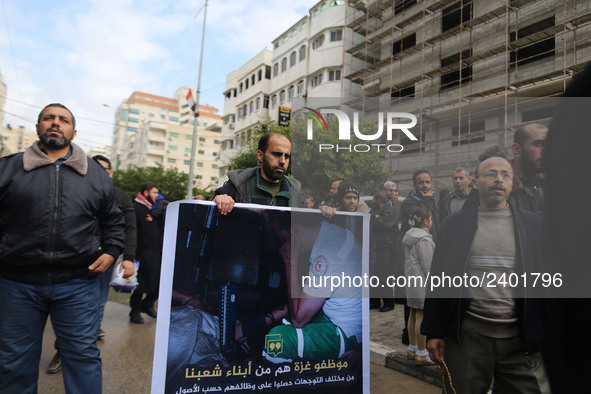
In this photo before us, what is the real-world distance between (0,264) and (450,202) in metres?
2.86

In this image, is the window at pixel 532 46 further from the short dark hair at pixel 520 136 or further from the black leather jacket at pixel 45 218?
the black leather jacket at pixel 45 218

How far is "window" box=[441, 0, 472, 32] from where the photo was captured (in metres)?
20.3

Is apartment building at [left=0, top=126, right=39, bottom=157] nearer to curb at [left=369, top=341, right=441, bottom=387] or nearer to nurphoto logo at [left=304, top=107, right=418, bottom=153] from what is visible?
curb at [left=369, top=341, right=441, bottom=387]

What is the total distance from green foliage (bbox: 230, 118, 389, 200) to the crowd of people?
0.09 meters

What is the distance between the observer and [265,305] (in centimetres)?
240

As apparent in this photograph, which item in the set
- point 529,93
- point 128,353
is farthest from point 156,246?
point 529,93

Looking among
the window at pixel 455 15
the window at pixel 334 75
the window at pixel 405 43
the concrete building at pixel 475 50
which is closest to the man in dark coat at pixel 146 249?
the concrete building at pixel 475 50

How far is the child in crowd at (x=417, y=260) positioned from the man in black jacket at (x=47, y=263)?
2505 mm

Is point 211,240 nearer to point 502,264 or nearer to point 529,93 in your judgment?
point 502,264

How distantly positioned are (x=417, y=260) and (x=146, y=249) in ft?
12.4

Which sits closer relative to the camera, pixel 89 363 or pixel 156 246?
pixel 89 363

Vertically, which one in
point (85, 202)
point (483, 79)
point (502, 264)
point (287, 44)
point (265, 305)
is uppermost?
point (287, 44)

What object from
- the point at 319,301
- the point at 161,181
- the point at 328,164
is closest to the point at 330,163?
the point at 328,164

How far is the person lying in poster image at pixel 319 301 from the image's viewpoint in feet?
7.98
